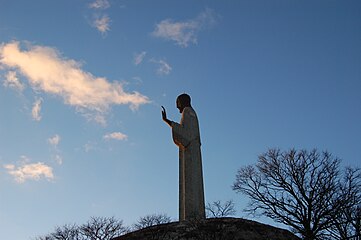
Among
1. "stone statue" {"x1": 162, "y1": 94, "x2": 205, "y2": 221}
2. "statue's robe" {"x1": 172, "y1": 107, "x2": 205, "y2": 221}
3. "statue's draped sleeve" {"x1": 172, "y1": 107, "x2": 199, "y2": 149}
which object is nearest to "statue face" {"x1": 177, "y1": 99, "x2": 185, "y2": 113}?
"stone statue" {"x1": 162, "y1": 94, "x2": 205, "y2": 221}

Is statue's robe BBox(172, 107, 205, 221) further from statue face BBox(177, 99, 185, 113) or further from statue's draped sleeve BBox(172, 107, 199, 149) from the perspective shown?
statue face BBox(177, 99, 185, 113)

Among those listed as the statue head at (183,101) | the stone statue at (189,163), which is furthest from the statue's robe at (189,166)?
the statue head at (183,101)

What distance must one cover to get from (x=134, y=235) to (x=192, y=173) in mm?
5411

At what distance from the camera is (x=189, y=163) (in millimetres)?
29531

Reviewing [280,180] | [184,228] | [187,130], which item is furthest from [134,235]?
[280,180]

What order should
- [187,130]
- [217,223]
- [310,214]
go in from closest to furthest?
[217,223] < [310,214] < [187,130]

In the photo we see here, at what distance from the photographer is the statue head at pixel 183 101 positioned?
32.3 metres

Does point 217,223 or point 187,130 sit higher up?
point 187,130

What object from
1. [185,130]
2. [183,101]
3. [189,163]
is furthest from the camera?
[183,101]

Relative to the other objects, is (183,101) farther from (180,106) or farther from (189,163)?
(189,163)

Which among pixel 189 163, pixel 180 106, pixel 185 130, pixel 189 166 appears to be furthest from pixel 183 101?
pixel 189 166

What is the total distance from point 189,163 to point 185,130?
236cm

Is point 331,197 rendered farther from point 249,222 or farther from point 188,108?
point 188,108

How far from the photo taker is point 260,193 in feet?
104
